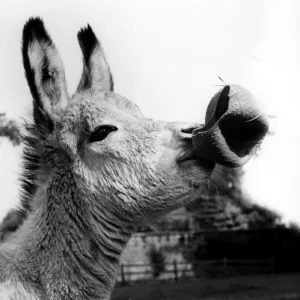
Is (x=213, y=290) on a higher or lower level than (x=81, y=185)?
lower

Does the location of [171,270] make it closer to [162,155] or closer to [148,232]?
[148,232]

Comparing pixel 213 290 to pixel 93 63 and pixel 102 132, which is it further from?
pixel 102 132

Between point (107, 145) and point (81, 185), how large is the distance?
10.9 inches

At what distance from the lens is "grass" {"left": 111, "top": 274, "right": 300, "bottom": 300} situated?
20562 mm

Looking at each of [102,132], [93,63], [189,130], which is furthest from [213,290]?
[189,130]

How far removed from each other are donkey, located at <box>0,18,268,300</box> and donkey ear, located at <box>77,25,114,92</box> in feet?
1.31

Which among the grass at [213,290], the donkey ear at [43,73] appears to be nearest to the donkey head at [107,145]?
the donkey ear at [43,73]

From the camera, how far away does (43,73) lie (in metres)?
3.38

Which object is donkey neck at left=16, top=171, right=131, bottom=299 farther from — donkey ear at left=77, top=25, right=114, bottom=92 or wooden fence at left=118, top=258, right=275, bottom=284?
wooden fence at left=118, top=258, right=275, bottom=284

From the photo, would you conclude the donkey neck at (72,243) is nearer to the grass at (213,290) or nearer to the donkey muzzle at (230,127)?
the donkey muzzle at (230,127)

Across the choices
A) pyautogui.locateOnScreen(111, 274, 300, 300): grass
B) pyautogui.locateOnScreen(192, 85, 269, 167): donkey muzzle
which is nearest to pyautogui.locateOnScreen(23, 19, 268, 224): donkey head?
pyautogui.locateOnScreen(192, 85, 269, 167): donkey muzzle

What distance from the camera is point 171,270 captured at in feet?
97.7

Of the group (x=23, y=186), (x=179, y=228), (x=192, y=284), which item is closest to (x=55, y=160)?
(x=23, y=186)

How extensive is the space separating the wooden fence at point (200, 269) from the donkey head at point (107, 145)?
25.7 meters
